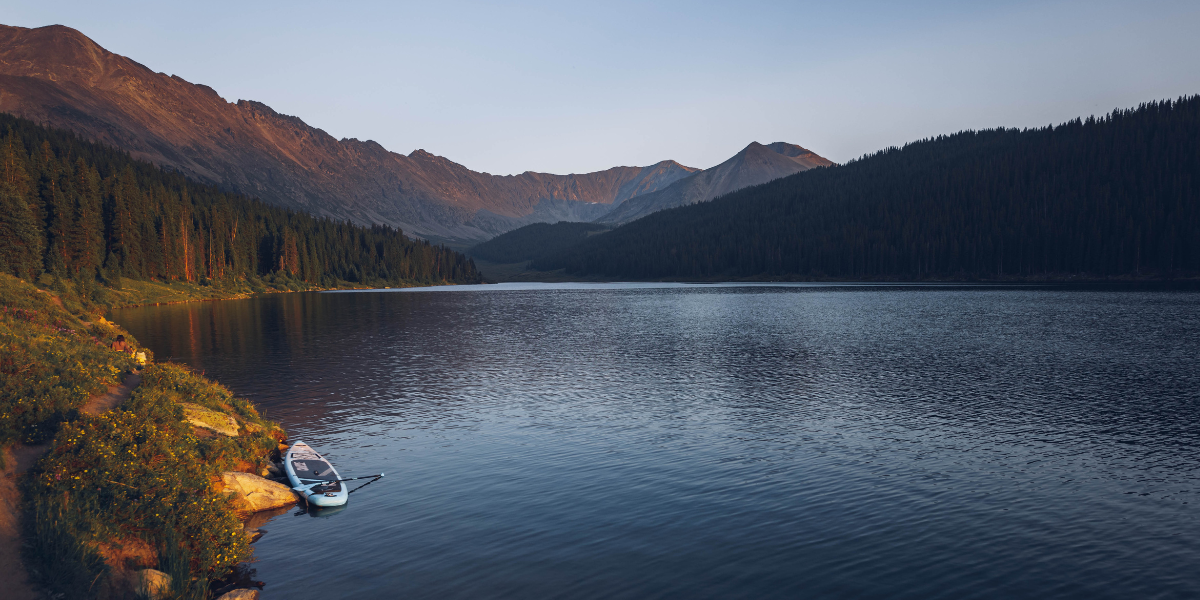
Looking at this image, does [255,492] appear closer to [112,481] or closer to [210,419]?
[210,419]

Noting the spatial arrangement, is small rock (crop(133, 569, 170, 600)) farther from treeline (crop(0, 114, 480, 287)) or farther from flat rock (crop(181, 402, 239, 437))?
treeline (crop(0, 114, 480, 287))

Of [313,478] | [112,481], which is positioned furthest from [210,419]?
[112,481]

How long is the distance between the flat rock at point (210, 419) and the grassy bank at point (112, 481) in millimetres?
469

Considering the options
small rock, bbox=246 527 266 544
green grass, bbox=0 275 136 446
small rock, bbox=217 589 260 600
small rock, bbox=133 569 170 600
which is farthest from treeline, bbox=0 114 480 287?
small rock, bbox=217 589 260 600

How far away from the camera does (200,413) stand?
2650cm

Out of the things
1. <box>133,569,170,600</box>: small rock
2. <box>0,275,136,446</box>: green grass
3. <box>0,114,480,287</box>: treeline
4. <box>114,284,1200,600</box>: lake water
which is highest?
<box>0,114,480,287</box>: treeline

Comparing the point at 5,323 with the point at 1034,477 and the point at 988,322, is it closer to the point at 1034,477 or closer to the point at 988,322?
the point at 1034,477

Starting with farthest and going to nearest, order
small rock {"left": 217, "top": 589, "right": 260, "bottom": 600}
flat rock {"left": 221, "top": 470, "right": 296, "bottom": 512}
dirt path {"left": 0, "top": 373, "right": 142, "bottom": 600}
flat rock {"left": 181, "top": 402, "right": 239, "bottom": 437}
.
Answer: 1. flat rock {"left": 181, "top": 402, "right": 239, "bottom": 437}
2. flat rock {"left": 221, "top": 470, "right": 296, "bottom": 512}
3. small rock {"left": 217, "top": 589, "right": 260, "bottom": 600}
4. dirt path {"left": 0, "top": 373, "right": 142, "bottom": 600}

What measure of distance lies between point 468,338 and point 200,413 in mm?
51253

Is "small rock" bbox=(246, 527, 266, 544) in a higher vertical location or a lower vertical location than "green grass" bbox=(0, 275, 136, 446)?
lower

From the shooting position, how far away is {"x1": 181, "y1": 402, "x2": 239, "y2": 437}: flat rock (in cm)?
2597

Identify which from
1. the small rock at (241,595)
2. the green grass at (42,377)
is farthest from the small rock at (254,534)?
the green grass at (42,377)

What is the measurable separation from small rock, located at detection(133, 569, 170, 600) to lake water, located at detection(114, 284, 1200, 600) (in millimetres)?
2590

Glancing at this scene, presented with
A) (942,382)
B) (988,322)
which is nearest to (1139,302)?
(988,322)
